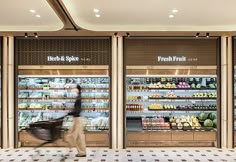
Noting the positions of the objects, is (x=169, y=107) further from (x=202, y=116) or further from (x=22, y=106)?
(x=22, y=106)

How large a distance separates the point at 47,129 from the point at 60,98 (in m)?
1.87

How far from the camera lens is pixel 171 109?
311 inches

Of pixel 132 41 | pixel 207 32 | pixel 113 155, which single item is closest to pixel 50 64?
pixel 132 41

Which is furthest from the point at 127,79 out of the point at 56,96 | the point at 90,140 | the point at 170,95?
the point at 56,96

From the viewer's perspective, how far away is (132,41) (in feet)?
24.9

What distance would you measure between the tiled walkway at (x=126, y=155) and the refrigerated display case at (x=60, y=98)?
92 centimetres

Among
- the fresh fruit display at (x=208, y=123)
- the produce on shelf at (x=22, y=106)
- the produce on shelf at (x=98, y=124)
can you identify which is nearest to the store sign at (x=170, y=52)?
the fresh fruit display at (x=208, y=123)

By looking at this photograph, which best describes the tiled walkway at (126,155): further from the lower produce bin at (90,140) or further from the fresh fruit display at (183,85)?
the fresh fruit display at (183,85)

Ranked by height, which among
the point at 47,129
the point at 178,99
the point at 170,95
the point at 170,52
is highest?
the point at 170,52

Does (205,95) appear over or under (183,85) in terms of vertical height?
under

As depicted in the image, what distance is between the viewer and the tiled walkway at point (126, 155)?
6.35 metres

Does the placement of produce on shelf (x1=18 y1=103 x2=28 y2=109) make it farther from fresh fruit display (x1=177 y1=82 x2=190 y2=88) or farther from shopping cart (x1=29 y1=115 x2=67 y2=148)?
fresh fruit display (x1=177 y1=82 x2=190 y2=88)

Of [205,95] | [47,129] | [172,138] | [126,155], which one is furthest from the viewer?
[205,95]

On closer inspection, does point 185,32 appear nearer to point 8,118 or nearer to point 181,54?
point 181,54
